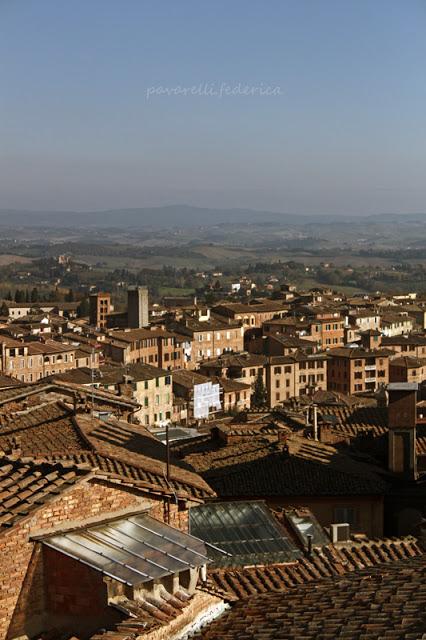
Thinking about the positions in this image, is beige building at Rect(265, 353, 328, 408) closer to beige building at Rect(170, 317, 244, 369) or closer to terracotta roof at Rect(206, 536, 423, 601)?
beige building at Rect(170, 317, 244, 369)

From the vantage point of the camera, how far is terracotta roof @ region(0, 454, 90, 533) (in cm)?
528

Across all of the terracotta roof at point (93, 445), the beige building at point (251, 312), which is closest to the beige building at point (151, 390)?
the beige building at point (251, 312)

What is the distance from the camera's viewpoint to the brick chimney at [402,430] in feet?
43.9

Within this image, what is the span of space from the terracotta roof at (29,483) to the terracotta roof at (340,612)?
93 cm

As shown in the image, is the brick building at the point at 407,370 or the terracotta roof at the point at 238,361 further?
the brick building at the point at 407,370

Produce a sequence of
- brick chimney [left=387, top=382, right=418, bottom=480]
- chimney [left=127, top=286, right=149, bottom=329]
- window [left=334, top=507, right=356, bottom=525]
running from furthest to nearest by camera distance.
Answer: chimney [left=127, top=286, right=149, bottom=329] → brick chimney [left=387, top=382, right=418, bottom=480] → window [left=334, top=507, right=356, bottom=525]

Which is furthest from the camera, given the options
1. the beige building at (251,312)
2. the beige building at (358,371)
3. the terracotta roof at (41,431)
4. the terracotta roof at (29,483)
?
the beige building at (251,312)

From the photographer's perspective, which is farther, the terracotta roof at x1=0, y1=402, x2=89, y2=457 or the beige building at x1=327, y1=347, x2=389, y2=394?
the beige building at x1=327, y1=347, x2=389, y2=394

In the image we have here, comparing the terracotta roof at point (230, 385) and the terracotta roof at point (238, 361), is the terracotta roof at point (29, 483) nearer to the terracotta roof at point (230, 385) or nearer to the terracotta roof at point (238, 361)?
the terracotta roof at point (230, 385)

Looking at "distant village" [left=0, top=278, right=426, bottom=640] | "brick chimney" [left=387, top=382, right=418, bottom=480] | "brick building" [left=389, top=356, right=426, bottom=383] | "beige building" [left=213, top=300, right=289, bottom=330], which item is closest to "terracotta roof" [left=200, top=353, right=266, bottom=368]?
"brick building" [left=389, top=356, right=426, bottom=383]

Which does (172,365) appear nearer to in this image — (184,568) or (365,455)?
(365,455)

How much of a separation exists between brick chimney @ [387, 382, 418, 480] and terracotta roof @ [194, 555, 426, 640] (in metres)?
7.41

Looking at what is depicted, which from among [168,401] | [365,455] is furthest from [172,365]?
[365,455]

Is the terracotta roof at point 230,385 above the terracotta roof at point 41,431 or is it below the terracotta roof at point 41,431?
below
